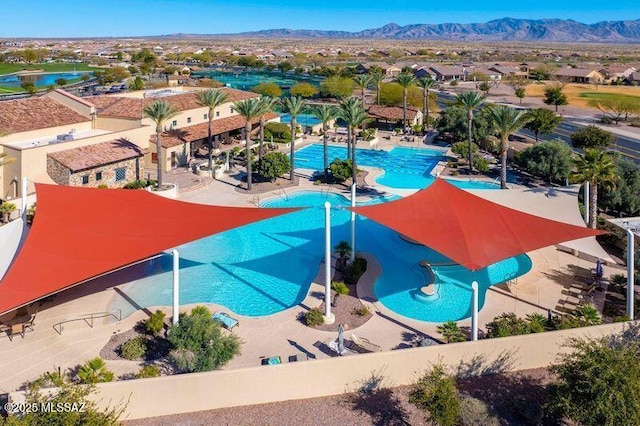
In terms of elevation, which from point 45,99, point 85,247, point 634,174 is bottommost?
point 85,247

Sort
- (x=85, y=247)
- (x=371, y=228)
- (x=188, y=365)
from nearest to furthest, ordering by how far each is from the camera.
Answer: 1. (x=188, y=365)
2. (x=85, y=247)
3. (x=371, y=228)

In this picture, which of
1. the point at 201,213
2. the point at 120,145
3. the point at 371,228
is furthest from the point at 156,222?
the point at 120,145

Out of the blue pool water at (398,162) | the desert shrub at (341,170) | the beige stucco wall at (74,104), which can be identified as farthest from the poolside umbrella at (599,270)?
the beige stucco wall at (74,104)

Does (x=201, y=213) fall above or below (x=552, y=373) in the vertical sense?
above

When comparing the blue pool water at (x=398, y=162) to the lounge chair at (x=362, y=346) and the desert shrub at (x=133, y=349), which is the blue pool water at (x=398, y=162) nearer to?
the lounge chair at (x=362, y=346)

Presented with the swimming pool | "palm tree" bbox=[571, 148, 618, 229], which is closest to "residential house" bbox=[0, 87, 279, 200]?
"palm tree" bbox=[571, 148, 618, 229]

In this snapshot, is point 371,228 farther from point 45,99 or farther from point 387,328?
point 45,99
